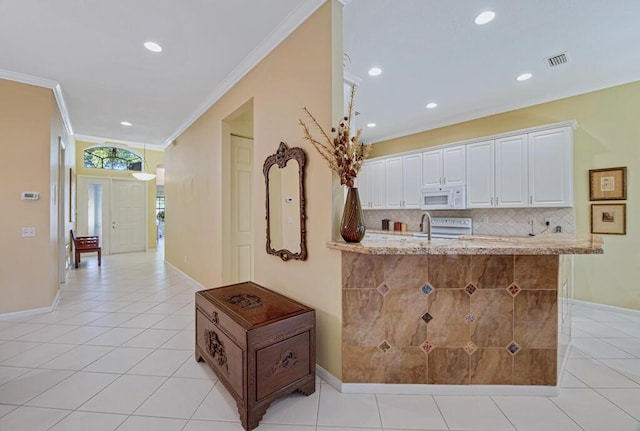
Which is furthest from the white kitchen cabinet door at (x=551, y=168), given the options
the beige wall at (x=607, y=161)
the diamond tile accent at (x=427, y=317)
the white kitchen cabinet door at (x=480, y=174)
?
the diamond tile accent at (x=427, y=317)

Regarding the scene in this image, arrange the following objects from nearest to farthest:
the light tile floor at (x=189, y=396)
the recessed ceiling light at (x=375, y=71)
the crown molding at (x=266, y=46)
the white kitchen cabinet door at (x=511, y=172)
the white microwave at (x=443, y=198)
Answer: the light tile floor at (x=189, y=396)
the crown molding at (x=266, y=46)
the recessed ceiling light at (x=375, y=71)
the white kitchen cabinet door at (x=511, y=172)
the white microwave at (x=443, y=198)

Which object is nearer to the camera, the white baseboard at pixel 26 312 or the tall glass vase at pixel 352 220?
the tall glass vase at pixel 352 220

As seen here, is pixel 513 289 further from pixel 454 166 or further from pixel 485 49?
pixel 454 166

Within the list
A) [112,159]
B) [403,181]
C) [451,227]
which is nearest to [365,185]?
[403,181]

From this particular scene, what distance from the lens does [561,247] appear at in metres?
1.60

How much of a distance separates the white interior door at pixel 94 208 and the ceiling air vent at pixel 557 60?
31.7 ft

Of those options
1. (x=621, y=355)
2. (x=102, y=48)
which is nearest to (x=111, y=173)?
(x=102, y=48)

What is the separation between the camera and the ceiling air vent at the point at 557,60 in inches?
113

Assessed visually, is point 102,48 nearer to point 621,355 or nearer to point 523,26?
point 523,26

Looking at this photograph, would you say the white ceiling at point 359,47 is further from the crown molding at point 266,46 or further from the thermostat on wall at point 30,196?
the thermostat on wall at point 30,196

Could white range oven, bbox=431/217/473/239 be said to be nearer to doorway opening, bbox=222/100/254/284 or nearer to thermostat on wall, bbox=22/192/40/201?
doorway opening, bbox=222/100/254/284

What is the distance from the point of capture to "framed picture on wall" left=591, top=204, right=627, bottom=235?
3381mm

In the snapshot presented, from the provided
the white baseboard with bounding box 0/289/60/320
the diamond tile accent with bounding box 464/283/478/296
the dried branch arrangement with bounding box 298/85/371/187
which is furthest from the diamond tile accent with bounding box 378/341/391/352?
the white baseboard with bounding box 0/289/60/320

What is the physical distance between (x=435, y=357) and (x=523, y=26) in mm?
2880
